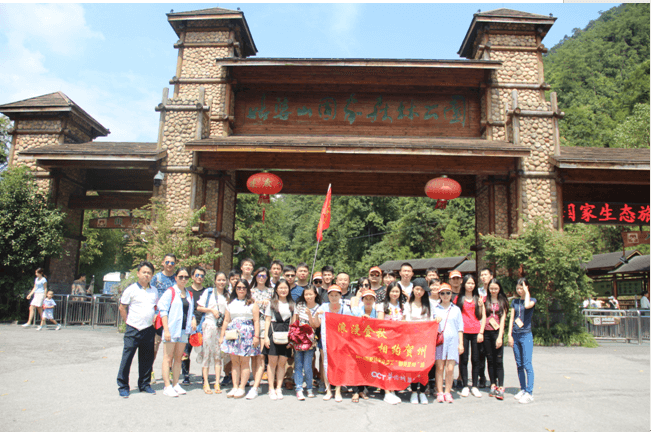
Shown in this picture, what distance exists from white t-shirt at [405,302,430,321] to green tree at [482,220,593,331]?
20.5 ft

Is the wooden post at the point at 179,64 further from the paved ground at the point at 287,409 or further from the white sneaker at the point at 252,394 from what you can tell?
the white sneaker at the point at 252,394

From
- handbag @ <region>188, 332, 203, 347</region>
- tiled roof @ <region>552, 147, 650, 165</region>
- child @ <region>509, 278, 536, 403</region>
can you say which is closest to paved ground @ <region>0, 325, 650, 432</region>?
child @ <region>509, 278, 536, 403</region>

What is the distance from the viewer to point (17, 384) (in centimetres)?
601

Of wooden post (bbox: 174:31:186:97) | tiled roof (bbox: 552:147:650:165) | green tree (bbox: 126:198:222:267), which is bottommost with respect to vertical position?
green tree (bbox: 126:198:222:267)

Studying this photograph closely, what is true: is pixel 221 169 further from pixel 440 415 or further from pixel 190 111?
pixel 440 415

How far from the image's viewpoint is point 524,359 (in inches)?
224

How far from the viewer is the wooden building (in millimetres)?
12656

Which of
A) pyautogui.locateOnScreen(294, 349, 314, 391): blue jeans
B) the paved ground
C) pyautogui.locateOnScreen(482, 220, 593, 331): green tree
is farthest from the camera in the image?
pyautogui.locateOnScreen(482, 220, 593, 331): green tree

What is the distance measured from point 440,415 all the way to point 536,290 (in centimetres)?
771

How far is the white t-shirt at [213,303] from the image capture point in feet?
19.9

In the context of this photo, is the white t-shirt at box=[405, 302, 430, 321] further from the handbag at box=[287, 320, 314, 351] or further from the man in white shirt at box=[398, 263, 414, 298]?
the handbag at box=[287, 320, 314, 351]

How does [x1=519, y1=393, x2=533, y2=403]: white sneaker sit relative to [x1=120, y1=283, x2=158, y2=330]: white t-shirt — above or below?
below

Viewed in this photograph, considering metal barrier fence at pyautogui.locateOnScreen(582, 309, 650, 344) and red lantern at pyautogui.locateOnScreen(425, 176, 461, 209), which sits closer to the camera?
red lantern at pyautogui.locateOnScreen(425, 176, 461, 209)

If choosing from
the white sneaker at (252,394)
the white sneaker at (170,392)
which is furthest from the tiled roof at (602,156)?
the white sneaker at (170,392)
